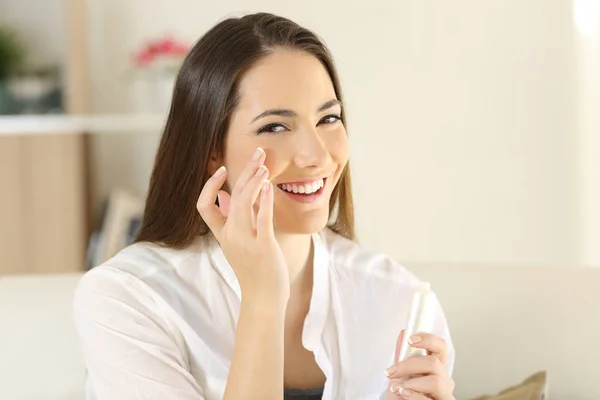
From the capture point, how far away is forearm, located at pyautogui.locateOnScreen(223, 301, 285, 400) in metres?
1.35

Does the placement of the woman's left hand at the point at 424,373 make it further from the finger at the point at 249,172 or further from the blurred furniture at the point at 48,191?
the blurred furniture at the point at 48,191

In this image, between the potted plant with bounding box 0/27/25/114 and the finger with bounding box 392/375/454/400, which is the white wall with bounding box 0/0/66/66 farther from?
the finger with bounding box 392/375/454/400

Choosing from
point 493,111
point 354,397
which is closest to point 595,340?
point 354,397

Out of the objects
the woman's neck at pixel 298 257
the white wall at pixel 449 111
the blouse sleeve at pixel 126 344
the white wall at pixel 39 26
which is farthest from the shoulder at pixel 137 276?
the white wall at pixel 39 26

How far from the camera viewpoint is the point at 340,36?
3943 millimetres

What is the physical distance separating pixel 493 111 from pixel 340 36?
0.70 metres

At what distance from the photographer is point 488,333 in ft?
5.59

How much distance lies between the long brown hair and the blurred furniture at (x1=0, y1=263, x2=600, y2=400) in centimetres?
29

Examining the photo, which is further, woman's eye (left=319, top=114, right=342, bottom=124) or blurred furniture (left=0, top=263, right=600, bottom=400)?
blurred furniture (left=0, top=263, right=600, bottom=400)

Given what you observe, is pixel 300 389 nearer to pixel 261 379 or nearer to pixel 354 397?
pixel 354 397

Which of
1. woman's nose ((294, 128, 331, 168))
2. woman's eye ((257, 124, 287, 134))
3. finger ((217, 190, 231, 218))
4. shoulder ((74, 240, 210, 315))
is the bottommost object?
shoulder ((74, 240, 210, 315))

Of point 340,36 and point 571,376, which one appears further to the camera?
point 340,36

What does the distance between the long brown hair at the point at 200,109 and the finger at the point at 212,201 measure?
158 mm

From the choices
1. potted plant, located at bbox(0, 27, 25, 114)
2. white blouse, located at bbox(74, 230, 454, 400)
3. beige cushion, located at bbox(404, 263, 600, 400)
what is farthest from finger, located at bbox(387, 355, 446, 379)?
potted plant, located at bbox(0, 27, 25, 114)
